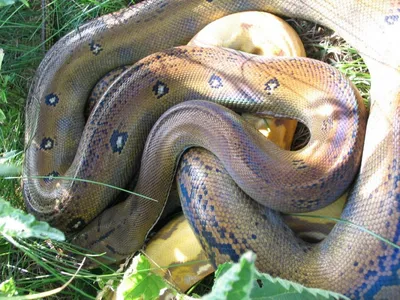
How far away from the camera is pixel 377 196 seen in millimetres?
2604

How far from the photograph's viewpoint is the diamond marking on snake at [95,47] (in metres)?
3.73

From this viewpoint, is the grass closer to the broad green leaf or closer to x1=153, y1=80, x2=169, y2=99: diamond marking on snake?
x1=153, y1=80, x2=169, y2=99: diamond marking on snake

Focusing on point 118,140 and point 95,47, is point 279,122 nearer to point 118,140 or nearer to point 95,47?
point 118,140

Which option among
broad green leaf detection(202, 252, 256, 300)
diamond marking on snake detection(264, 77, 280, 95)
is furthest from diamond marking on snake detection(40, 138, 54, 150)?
broad green leaf detection(202, 252, 256, 300)

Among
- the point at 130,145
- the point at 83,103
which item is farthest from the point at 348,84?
the point at 83,103

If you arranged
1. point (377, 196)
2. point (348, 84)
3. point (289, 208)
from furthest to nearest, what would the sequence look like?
point (348, 84) < point (289, 208) < point (377, 196)

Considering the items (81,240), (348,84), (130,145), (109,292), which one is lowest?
(109,292)

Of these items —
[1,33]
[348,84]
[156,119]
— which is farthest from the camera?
[1,33]

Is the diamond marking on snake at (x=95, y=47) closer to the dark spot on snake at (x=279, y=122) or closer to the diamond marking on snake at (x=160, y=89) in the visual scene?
the diamond marking on snake at (x=160, y=89)

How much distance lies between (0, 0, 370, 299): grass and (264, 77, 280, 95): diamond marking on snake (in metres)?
0.49

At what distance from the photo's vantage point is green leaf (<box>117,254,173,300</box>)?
2842mm

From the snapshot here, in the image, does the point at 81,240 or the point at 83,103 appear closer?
the point at 81,240

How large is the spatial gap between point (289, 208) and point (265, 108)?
2.60 feet

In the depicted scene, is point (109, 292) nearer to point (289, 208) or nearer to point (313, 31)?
point (289, 208)
